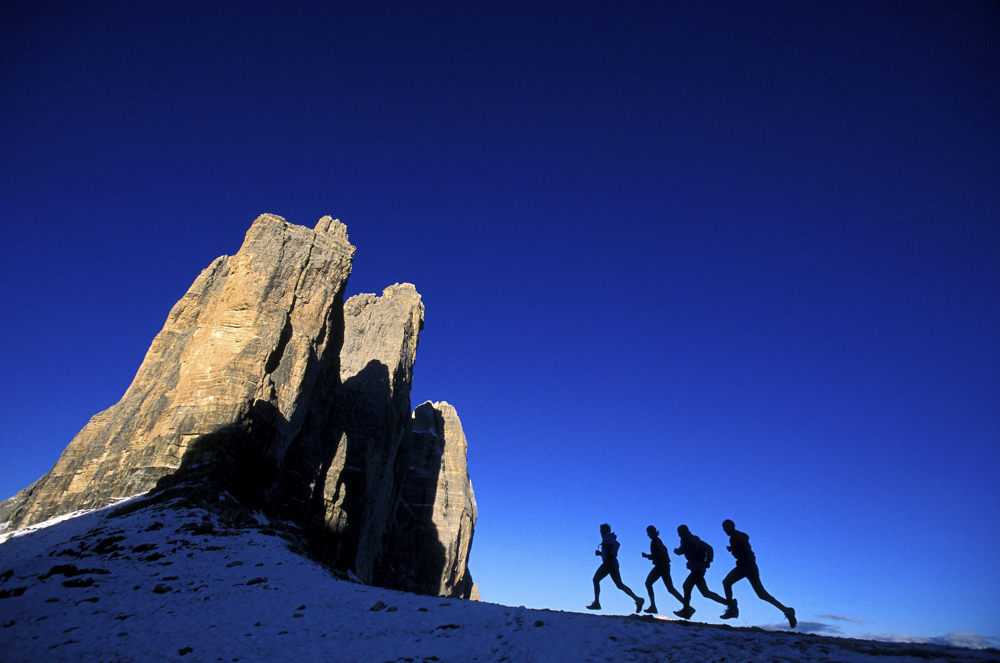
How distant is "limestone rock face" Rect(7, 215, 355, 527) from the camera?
17750 millimetres

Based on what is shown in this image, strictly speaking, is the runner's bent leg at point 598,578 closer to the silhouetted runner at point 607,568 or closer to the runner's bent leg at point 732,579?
the silhouetted runner at point 607,568

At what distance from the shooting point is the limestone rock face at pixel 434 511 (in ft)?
152

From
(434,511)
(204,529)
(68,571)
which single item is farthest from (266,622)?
(434,511)

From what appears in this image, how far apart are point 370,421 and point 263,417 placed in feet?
47.9

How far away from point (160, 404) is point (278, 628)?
51.2 ft

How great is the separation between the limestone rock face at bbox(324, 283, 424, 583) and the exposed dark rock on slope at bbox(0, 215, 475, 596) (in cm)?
13

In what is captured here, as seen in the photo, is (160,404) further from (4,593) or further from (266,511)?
(4,593)

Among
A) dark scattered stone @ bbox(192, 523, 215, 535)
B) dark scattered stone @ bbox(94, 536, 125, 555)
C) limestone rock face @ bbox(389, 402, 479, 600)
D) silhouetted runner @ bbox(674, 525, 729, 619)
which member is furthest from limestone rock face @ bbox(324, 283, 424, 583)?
silhouetted runner @ bbox(674, 525, 729, 619)

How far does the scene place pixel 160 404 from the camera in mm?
19859

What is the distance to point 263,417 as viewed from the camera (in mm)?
20031

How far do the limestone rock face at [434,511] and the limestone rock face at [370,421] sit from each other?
22.9 ft

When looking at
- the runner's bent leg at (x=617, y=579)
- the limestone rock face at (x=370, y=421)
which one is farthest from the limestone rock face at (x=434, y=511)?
the runner's bent leg at (x=617, y=579)

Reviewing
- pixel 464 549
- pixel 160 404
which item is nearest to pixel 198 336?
→ pixel 160 404

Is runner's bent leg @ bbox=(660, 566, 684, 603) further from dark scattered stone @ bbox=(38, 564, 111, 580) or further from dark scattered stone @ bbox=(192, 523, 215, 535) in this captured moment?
dark scattered stone @ bbox=(38, 564, 111, 580)
